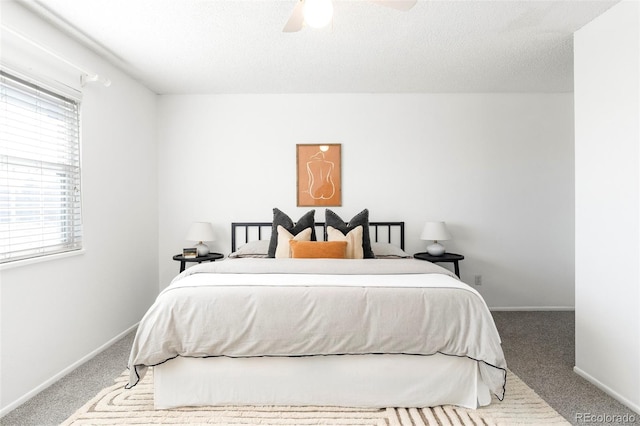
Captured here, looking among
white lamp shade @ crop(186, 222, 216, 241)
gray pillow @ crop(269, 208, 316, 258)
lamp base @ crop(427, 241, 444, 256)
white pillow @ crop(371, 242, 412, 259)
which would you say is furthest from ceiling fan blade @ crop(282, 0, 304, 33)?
lamp base @ crop(427, 241, 444, 256)

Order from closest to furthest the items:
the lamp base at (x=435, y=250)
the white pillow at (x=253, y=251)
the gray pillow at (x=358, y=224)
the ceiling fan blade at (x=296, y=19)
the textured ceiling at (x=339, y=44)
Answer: the ceiling fan blade at (x=296, y=19)
the textured ceiling at (x=339, y=44)
the gray pillow at (x=358, y=224)
the white pillow at (x=253, y=251)
the lamp base at (x=435, y=250)

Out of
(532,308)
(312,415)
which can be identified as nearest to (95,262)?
(312,415)

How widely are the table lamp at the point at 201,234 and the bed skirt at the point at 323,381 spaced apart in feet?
6.63

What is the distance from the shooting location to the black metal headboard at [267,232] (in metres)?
4.57

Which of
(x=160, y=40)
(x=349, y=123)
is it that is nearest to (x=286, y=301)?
(x=160, y=40)

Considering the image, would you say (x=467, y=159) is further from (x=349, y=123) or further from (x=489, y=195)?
(x=349, y=123)

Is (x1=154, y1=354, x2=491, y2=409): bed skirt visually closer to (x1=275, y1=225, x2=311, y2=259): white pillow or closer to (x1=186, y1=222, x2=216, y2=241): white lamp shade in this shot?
(x1=275, y1=225, x2=311, y2=259): white pillow

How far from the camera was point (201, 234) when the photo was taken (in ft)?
13.9

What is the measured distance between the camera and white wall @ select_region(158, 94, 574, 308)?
4.59 meters

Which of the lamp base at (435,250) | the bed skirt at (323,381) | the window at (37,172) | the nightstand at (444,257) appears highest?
the window at (37,172)

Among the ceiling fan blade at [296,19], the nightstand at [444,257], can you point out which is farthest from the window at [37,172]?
the nightstand at [444,257]

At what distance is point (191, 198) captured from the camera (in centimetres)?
462

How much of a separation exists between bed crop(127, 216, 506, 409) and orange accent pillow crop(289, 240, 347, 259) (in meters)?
1.03

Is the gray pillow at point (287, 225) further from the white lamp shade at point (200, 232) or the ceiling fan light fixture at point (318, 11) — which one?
the ceiling fan light fixture at point (318, 11)
